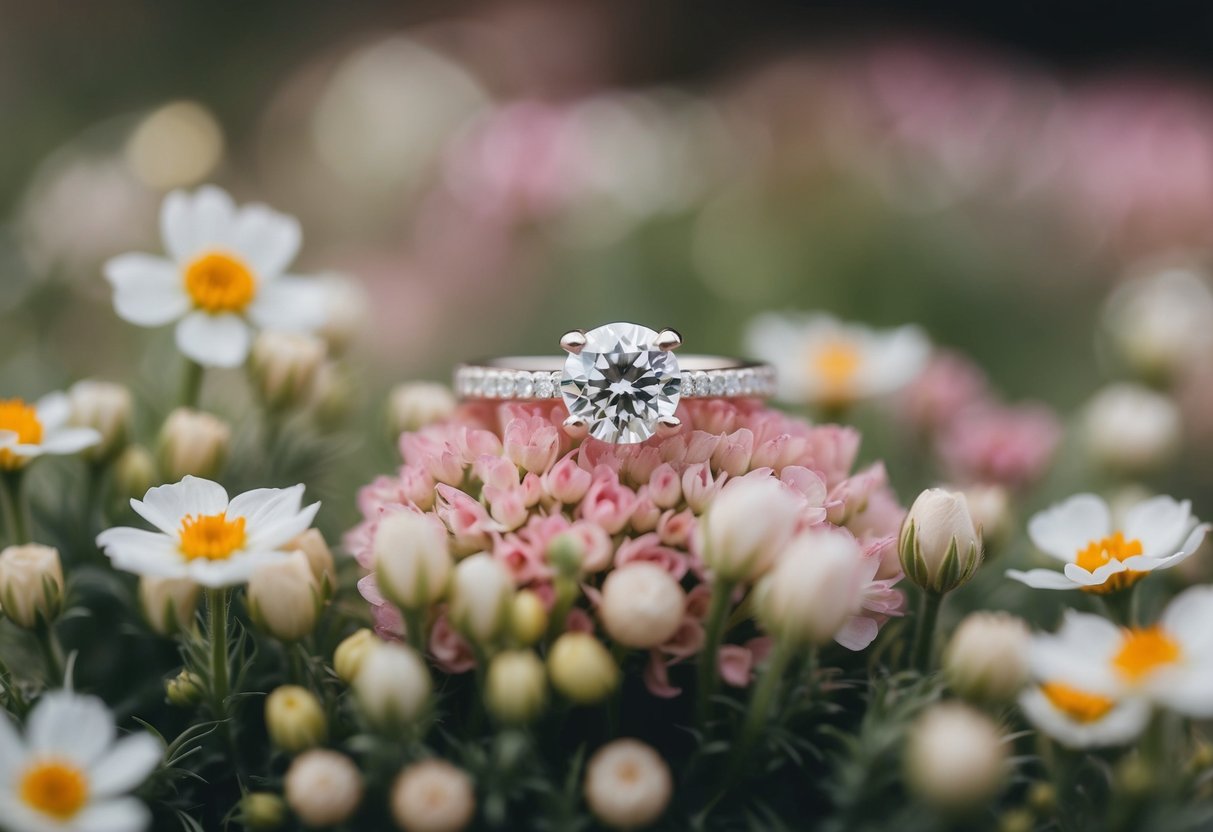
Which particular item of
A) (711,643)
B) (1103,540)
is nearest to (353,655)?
(711,643)

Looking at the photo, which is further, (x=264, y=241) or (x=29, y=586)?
(x=264, y=241)


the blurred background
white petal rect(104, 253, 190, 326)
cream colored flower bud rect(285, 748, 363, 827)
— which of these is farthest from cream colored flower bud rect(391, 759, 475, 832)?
the blurred background

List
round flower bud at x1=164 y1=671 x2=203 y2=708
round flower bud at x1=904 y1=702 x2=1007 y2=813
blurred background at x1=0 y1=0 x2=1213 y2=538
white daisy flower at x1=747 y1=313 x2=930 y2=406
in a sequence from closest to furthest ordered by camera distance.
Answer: round flower bud at x1=904 y1=702 x2=1007 y2=813
round flower bud at x1=164 y1=671 x2=203 y2=708
white daisy flower at x1=747 y1=313 x2=930 y2=406
blurred background at x1=0 y1=0 x2=1213 y2=538

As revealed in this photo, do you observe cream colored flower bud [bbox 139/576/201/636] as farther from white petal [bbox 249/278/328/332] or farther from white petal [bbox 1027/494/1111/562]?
white petal [bbox 1027/494/1111/562]

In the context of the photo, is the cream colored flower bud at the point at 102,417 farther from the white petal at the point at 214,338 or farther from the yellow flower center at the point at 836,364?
the yellow flower center at the point at 836,364

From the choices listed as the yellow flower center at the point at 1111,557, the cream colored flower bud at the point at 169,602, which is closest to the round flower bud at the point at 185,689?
the cream colored flower bud at the point at 169,602

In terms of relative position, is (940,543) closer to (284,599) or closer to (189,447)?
(284,599)
